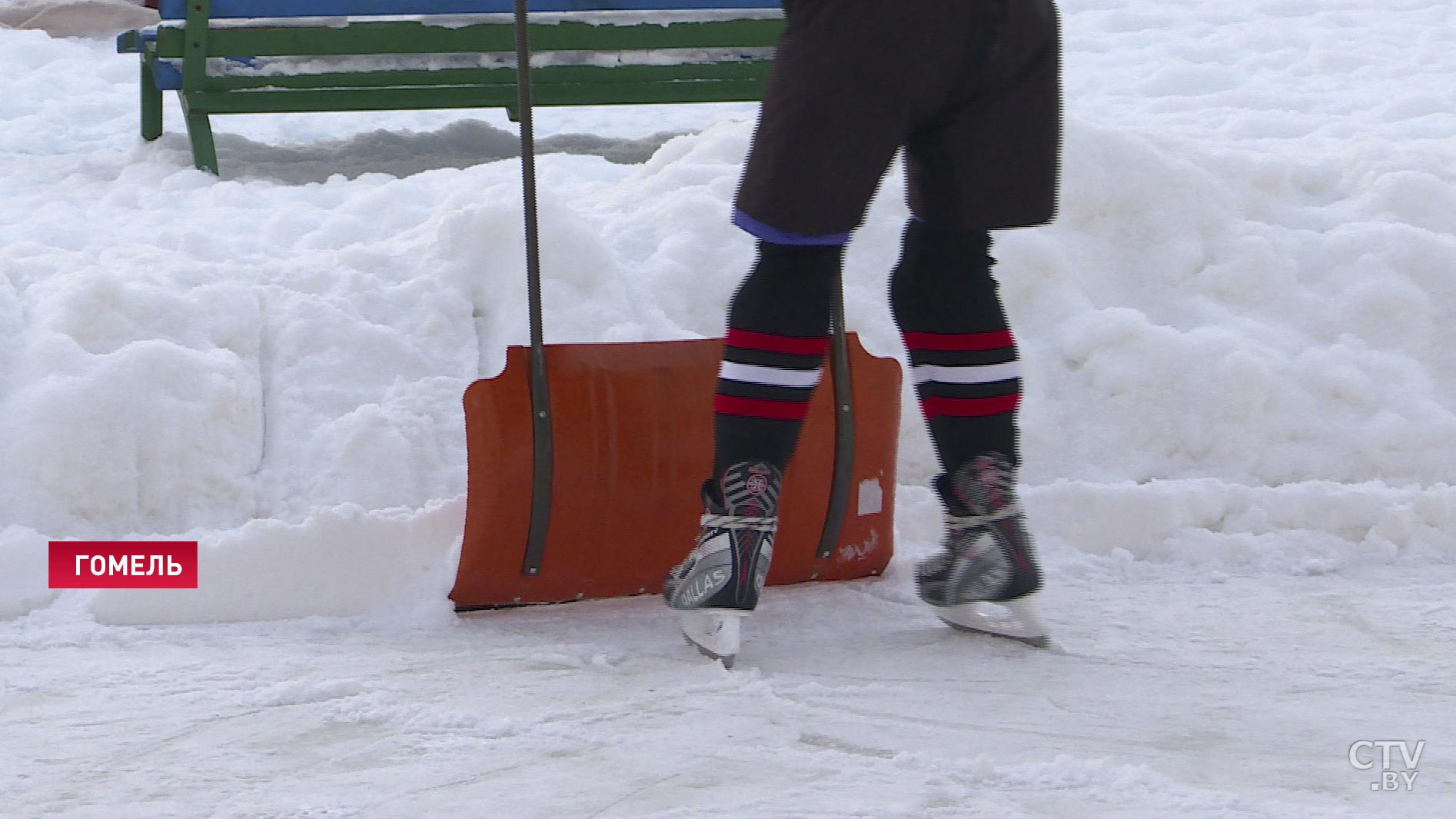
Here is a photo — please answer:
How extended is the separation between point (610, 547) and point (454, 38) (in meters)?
3.17

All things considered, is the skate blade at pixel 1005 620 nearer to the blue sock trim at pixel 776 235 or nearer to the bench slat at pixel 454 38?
the blue sock trim at pixel 776 235

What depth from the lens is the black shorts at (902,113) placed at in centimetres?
158

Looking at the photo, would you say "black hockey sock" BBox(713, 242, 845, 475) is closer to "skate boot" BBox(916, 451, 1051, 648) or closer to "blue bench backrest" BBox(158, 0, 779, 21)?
"skate boot" BBox(916, 451, 1051, 648)

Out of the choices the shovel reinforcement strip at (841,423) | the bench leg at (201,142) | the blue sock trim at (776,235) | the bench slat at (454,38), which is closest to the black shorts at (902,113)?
the blue sock trim at (776,235)

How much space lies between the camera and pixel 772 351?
165cm

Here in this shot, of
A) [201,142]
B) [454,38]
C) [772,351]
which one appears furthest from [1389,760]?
[454,38]

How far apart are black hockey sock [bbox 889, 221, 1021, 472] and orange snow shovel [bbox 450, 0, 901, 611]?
0.58 feet

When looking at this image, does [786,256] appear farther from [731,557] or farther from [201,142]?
[201,142]

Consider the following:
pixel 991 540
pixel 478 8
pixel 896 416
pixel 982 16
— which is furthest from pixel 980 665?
pixel 478 8

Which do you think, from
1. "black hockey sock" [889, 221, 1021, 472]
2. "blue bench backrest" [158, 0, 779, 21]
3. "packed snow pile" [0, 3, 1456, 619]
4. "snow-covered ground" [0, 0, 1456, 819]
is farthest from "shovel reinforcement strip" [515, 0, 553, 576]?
"blue bench backrest" [158, 0, 779, 21]

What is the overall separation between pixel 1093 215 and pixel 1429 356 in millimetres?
720

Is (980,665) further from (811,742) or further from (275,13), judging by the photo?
(275,13)

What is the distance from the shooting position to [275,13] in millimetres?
4469

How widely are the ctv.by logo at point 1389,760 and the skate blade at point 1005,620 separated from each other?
1.37ft
